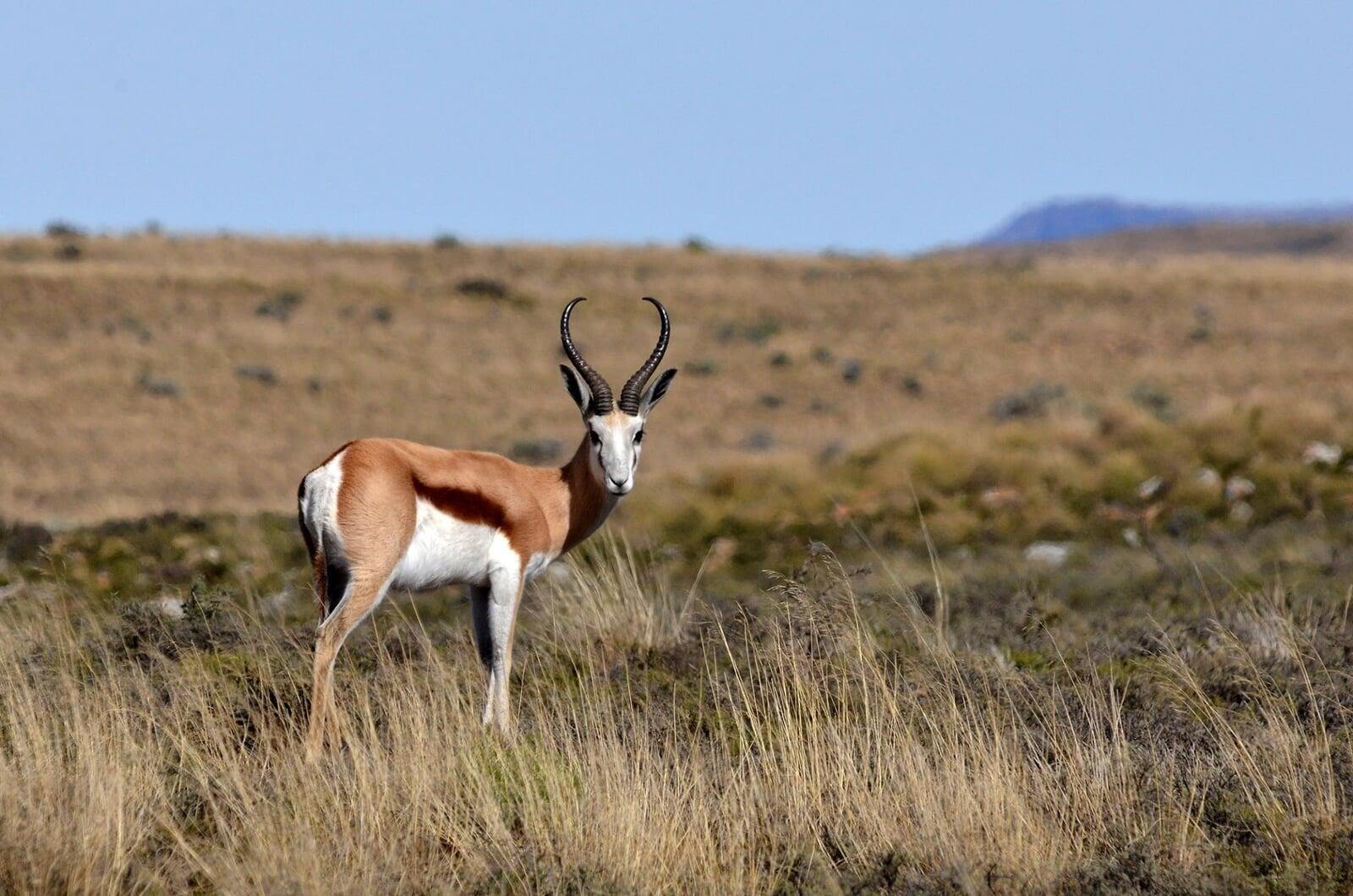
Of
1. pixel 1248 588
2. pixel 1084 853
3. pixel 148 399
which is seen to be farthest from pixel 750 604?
pixel 148 399

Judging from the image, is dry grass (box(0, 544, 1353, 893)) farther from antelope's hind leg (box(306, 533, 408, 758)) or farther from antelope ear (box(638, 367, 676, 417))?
antelope ear (box(638, 367, 676, 417))

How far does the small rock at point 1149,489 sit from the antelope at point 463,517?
1035 centimetres

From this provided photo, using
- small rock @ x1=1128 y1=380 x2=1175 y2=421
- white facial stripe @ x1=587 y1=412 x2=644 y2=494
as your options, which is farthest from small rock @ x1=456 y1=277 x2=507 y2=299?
white facial stripe @ x1=587 y1=412 x2=644 y2=494

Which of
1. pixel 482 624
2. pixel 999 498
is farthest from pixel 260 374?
pixel 482 624

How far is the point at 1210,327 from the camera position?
4034 centimetres

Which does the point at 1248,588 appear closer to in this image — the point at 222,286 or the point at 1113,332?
the point at 1113,332

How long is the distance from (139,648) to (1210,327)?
120 feet

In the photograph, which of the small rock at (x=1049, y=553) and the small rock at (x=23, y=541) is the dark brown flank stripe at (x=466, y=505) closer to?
the small rock at (x=1049, y=553)

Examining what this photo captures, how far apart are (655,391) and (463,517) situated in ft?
5.07

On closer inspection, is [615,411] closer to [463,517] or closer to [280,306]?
[463,517]

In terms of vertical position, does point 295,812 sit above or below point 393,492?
below

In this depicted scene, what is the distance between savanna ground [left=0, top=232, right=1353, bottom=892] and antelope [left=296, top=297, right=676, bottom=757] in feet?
1.28

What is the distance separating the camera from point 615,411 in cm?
831

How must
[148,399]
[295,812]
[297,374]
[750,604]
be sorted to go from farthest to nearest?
[297,374] < [148,399] < [750,604] < [295,812]
